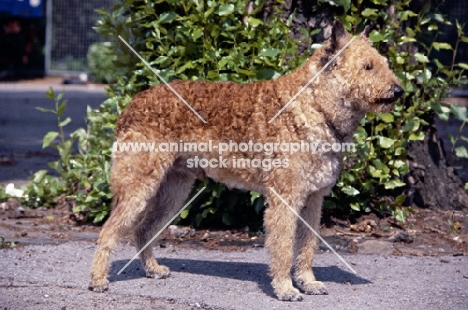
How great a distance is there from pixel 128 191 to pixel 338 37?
1703 millimetres

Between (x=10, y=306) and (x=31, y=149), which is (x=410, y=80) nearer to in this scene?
(x=10, y=306)

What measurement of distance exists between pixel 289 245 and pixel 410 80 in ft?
7.87

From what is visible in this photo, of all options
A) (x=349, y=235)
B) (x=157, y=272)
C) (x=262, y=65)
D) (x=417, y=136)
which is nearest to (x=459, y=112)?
(x=417, y=136)

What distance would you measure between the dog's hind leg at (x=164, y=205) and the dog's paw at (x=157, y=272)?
0.54ft

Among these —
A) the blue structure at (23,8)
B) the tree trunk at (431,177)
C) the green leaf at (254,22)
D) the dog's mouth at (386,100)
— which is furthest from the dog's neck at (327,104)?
the blue structure at (23,8)

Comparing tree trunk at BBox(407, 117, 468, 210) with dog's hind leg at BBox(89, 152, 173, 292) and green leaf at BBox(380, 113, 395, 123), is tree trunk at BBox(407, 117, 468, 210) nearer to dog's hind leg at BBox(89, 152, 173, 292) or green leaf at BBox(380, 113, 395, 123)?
green leaf at BBox(380, 113, 395, 123)

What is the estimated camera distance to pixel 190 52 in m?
7.00

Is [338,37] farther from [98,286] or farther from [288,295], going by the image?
[98,286]

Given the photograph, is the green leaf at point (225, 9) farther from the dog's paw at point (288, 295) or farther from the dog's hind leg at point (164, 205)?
the dog's paw at point (288, 295)

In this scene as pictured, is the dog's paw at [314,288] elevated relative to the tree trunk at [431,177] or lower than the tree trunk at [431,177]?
lower

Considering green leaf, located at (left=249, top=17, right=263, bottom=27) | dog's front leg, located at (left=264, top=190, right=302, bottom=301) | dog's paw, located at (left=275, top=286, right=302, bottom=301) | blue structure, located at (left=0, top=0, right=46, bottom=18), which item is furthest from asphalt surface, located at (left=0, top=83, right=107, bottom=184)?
dog's paw, located at (left=275, top=286, right=302, bottom=301)

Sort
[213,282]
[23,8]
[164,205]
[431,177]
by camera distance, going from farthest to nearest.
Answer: [23,8], [431,177], [164,205], [213,282]

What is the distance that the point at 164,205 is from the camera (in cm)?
605

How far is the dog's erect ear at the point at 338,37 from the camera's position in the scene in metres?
5.31
